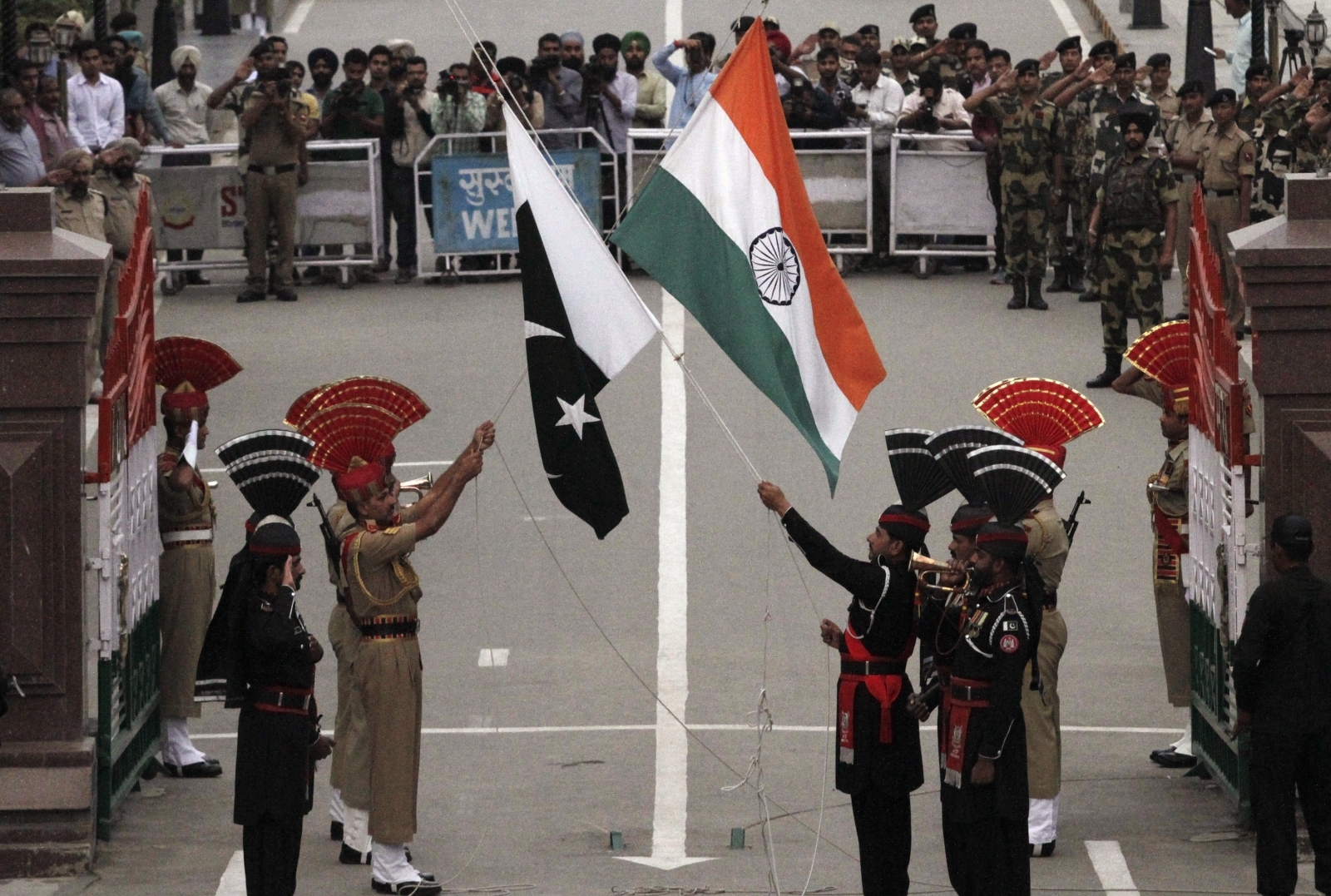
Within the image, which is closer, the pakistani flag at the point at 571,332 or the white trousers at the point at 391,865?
the white trousers at the point at 391,865

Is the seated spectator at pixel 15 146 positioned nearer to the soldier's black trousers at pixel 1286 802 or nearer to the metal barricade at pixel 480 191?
the metal barricade at pixel 480 191

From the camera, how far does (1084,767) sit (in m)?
11.6

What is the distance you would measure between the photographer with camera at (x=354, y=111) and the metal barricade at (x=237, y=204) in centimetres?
19

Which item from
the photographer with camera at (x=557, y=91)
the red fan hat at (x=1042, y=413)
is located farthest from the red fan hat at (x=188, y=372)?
the photographer with camera at (x=557, y=91)

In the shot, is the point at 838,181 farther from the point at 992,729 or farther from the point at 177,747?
the point at 992,729

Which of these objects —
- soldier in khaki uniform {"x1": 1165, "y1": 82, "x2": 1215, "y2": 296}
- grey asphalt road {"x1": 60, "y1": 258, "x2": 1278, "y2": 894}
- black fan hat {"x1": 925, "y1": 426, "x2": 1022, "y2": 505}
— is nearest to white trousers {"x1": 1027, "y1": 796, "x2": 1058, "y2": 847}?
grey asphalt road {"x1": 60, "y1": 258, "x2": 1278, "y2": 894}

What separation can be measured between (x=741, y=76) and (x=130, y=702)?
4019 mm

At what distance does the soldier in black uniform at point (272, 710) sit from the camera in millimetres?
9367

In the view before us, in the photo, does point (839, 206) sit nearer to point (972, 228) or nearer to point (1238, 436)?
point (972, 228)

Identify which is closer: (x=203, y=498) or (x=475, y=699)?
(x=203, y=498)

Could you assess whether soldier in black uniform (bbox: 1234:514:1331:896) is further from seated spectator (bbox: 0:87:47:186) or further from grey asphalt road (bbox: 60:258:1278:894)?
seated spectator (bbox: 0:87:47:186)

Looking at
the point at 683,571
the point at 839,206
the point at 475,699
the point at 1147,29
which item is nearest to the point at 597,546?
the point at 683,571

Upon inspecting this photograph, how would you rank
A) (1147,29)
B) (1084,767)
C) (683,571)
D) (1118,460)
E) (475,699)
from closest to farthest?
(1084,767) → (475,699) → (683,571) → (1118,460) → (1147,29)

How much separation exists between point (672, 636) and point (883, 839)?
3.94 metres
